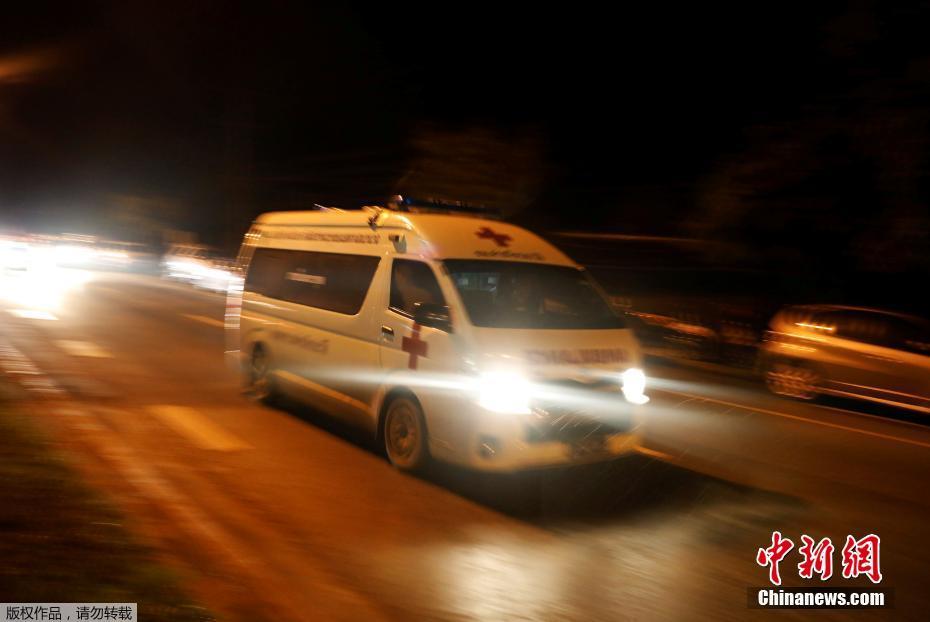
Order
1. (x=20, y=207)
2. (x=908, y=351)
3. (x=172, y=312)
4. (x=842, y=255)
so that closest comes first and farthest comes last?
(x=908, y=351) → (x=842, y=255) → (x=172, y=312) → (x=20, y=207)

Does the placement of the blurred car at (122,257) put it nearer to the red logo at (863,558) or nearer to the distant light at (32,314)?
the distant light at (32,314)

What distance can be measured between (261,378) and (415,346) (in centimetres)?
344

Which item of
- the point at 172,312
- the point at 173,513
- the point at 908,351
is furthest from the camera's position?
the point at 172,312

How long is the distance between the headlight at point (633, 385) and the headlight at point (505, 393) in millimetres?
1018

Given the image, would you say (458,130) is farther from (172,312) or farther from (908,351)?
(908,351)

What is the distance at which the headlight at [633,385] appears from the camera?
7.15 metres

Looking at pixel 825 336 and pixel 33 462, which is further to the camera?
pixel 825 336

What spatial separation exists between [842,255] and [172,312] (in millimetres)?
14692

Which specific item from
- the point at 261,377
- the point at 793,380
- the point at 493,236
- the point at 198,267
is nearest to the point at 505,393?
the point at 493,236

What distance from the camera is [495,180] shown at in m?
20.6

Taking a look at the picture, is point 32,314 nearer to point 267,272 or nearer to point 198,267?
point 267,272

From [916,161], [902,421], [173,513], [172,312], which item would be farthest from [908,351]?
[172,312]

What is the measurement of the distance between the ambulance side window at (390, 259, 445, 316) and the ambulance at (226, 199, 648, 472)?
1 cm

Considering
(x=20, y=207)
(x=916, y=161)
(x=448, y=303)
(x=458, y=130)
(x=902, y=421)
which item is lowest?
(x=902, y=421)
